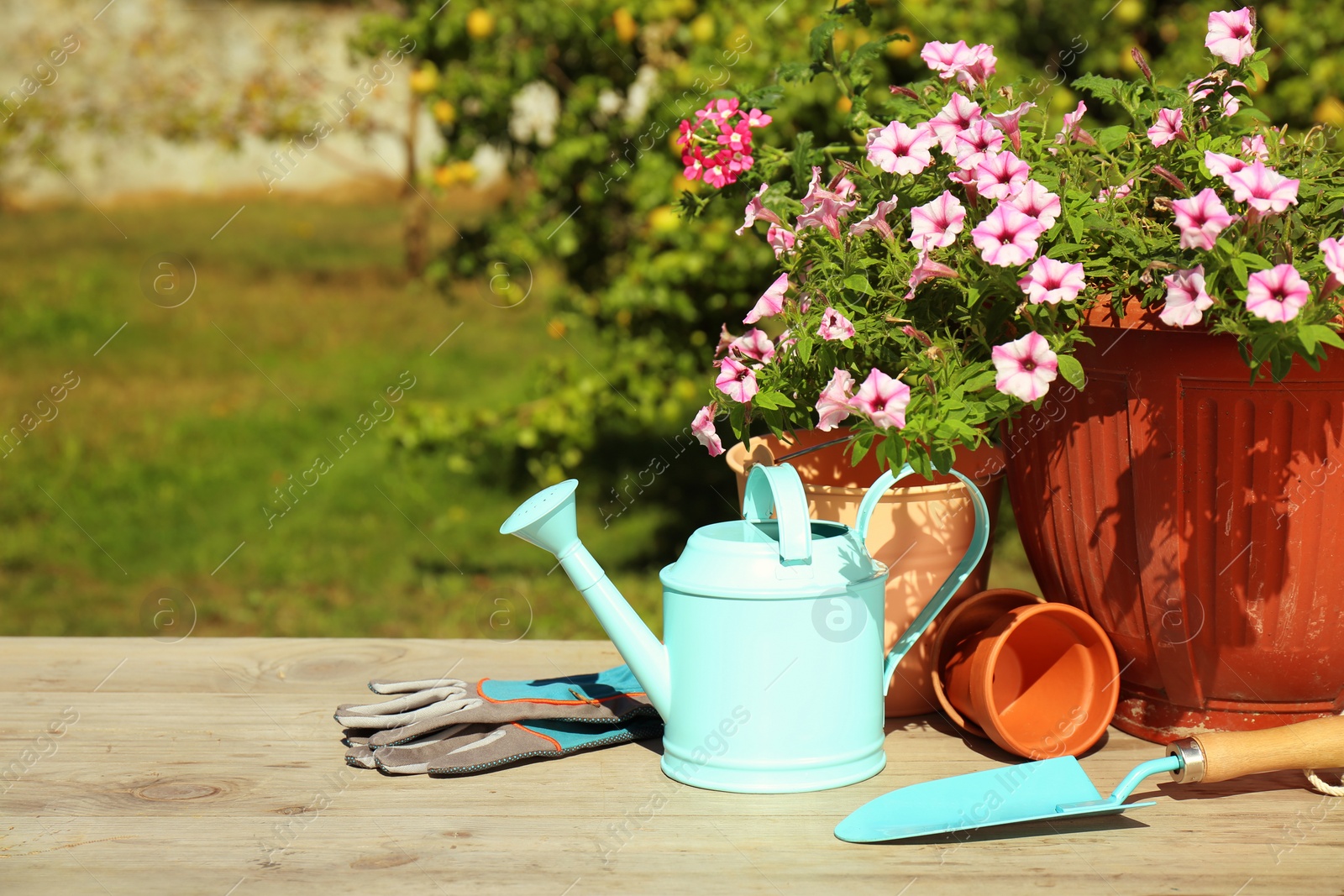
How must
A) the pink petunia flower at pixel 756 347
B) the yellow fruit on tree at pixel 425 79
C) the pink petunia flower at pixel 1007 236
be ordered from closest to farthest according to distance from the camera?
the pink petunia flower at pixel 1007 236 → the pink petunia flower at pixel 756 347 → the yellow fruit on tree at pixel 425 79

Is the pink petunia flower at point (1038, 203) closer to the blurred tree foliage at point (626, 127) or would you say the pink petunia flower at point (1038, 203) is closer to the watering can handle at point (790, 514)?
the watering can handle at point (790, 514)

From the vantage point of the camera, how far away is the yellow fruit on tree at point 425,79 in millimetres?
2773

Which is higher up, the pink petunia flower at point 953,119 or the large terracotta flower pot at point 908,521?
the pink petunia flower at point 953,119

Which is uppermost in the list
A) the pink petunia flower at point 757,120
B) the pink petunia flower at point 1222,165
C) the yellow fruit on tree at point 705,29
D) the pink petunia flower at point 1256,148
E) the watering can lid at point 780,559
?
the yellow fruit on tree at point 705,29

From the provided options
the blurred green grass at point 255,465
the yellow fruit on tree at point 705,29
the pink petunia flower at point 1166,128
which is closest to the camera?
the pink petunia flower at point 1166,128

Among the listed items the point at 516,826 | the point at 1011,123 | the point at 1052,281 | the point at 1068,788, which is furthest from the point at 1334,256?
the point at 516,826

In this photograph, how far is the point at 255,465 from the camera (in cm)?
471

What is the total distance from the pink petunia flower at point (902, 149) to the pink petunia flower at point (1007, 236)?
133 millimetres

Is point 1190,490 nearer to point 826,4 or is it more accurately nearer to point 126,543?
point 826,4

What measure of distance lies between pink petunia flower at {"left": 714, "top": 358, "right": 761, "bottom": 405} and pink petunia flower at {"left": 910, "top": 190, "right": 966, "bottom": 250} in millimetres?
234

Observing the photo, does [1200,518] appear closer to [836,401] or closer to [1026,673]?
[1026,673]

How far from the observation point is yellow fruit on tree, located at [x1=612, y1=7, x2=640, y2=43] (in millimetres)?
2635

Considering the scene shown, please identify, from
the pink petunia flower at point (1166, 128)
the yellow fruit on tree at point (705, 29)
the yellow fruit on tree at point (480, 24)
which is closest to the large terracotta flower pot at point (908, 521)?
the pink petunia flower at point (1166, 128)

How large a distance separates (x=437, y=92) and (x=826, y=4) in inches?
37.0
